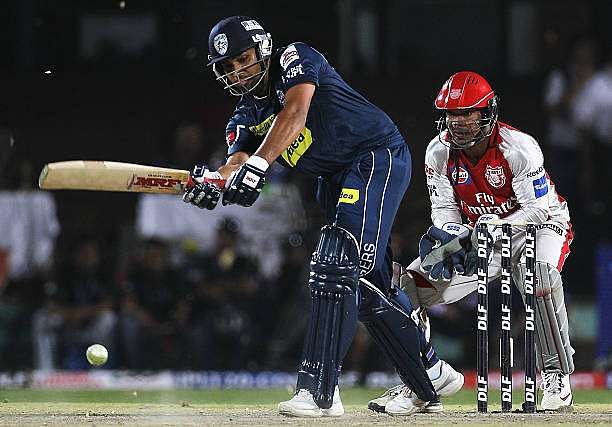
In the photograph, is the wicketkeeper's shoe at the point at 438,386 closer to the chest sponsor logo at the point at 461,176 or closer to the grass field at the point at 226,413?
the grass field at the point at 226,413

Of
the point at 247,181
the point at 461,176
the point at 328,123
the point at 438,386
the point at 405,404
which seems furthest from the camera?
the point at 461,176

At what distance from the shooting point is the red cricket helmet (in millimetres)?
6320

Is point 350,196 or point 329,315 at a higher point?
point 350,196

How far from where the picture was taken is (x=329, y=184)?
19.9 ft

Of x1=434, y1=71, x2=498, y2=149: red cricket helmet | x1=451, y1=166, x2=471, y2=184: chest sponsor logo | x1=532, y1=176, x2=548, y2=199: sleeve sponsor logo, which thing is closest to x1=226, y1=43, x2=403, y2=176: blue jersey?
x1=434, y1=71, x2=498, y2=149: red cricket helmet

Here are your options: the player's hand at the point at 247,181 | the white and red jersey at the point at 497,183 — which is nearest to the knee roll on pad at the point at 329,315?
the player's hand at the point at 247,181

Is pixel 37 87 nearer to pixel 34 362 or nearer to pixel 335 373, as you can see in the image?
pixel 34 362

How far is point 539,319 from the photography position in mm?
6348

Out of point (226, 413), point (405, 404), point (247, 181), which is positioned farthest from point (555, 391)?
point (247, 181)

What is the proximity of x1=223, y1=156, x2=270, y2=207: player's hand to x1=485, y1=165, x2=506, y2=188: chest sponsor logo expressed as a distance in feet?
4.49

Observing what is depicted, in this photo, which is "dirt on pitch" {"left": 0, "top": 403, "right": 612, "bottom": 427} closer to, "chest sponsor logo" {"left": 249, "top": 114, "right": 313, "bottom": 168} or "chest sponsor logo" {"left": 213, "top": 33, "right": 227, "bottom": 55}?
"chest sponsor logo" {"left": 249, "top": 114, "right": 313, "bottom": 168}

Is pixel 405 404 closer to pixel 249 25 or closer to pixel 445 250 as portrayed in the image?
pixel 445 250

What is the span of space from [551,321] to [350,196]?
127cm

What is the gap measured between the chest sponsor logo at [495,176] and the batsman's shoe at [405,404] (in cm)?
109
